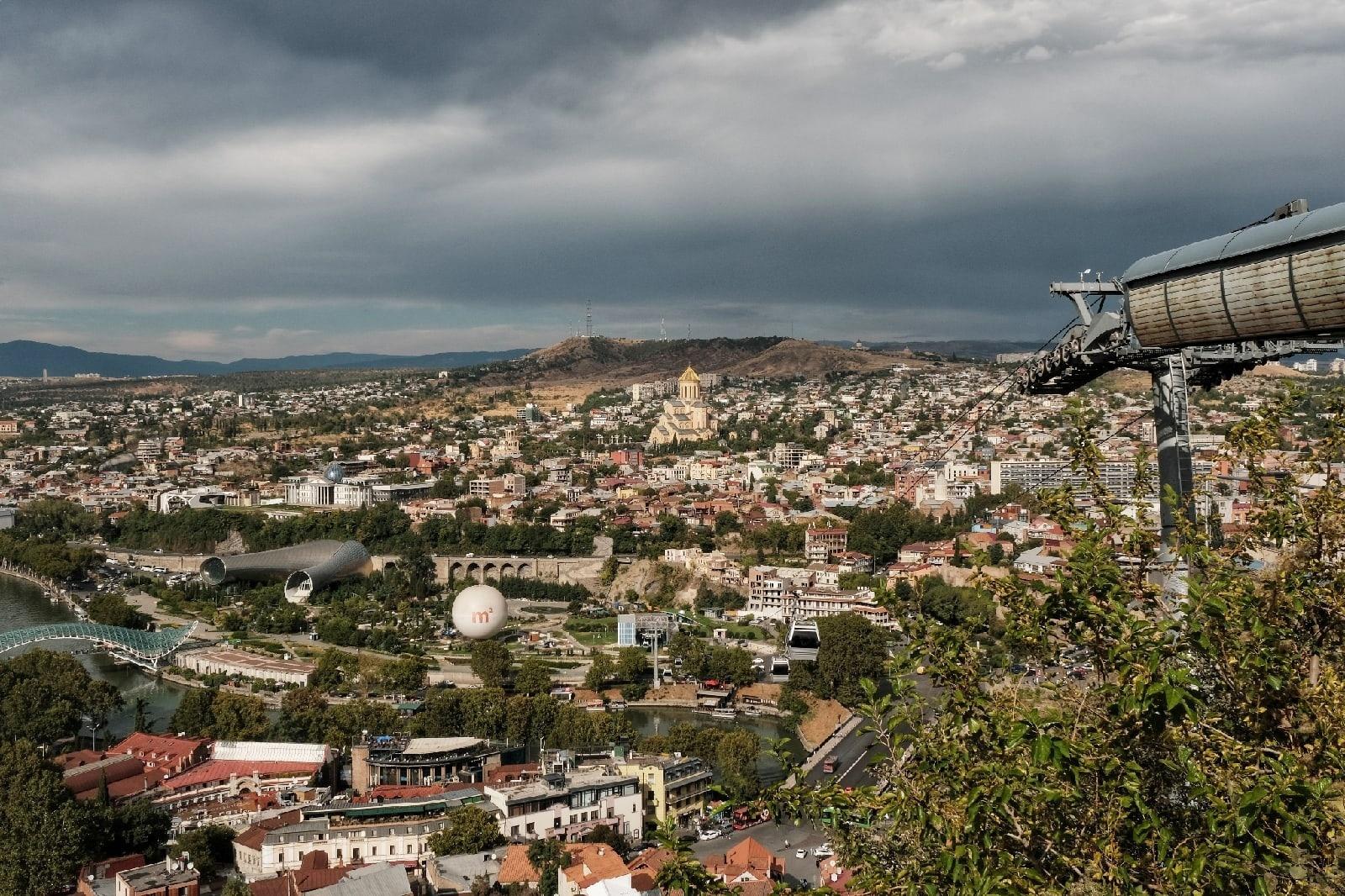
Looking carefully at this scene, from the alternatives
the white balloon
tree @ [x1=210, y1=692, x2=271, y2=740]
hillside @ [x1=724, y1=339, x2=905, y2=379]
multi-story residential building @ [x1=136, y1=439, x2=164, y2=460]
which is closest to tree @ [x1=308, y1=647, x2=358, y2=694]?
the white balloon

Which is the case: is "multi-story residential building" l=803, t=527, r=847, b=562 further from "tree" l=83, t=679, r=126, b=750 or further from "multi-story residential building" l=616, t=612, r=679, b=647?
"tree" l=83, t=679, r=126, b=750

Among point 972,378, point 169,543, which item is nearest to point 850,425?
point 972,378

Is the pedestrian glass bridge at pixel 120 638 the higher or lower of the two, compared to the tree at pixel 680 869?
lower

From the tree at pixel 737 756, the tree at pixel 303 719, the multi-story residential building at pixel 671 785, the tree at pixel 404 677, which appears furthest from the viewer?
the tree at pixel 404 677

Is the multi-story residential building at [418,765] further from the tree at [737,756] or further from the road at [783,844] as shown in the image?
the road at [783,844]

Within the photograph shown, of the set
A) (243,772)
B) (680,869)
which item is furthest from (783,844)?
(680,869)

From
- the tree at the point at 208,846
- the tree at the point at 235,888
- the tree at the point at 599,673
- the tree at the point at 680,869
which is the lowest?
Answer: the tree at the point at 599,673

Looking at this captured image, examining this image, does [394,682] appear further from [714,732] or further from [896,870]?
[896,870]

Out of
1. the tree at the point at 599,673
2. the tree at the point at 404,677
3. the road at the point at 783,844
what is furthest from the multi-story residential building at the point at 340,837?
the tree at the point at 599,673
